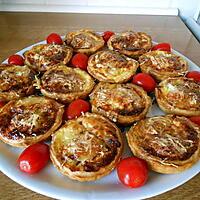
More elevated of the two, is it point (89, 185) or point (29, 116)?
point (29, 116)

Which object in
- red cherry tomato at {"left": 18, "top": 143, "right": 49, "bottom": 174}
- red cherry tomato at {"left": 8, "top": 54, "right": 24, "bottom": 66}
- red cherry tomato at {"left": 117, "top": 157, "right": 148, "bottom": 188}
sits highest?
red cherry tomato at {"left": 8, "top": 54, "right": 24, "bottom": 66}

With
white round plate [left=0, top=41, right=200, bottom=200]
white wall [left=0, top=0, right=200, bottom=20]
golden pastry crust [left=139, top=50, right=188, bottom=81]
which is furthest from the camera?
white wall [left=0, top=0, right=200, bottom=20]

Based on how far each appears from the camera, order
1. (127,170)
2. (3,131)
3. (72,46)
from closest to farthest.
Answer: (127,170) < (3,131) < (72,46)

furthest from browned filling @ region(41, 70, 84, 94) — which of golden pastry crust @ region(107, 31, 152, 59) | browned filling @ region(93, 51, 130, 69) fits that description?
golden pastry crust @ region(107, 31, 152, 59)

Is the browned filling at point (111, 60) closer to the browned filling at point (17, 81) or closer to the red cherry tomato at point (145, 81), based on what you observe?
the red cherry tomato at point (145, 81)

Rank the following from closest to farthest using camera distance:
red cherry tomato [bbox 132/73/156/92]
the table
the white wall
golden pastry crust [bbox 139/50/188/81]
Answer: red cherry tomato [bbox 132/73/156/92] < golden pastry crust [bbox 139/50/188/81] < the table < the white wall

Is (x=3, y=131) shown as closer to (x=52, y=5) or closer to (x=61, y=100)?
(x=61, y=100)

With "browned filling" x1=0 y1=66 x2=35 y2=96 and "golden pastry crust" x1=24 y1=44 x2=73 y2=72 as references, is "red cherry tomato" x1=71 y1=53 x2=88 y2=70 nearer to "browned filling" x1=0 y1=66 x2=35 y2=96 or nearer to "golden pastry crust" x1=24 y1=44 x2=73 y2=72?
"golden pastry crust" x1=24 y1=44 x2=73 y2=72

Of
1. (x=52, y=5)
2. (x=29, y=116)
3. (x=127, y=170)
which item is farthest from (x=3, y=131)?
(x=52, y=5)
